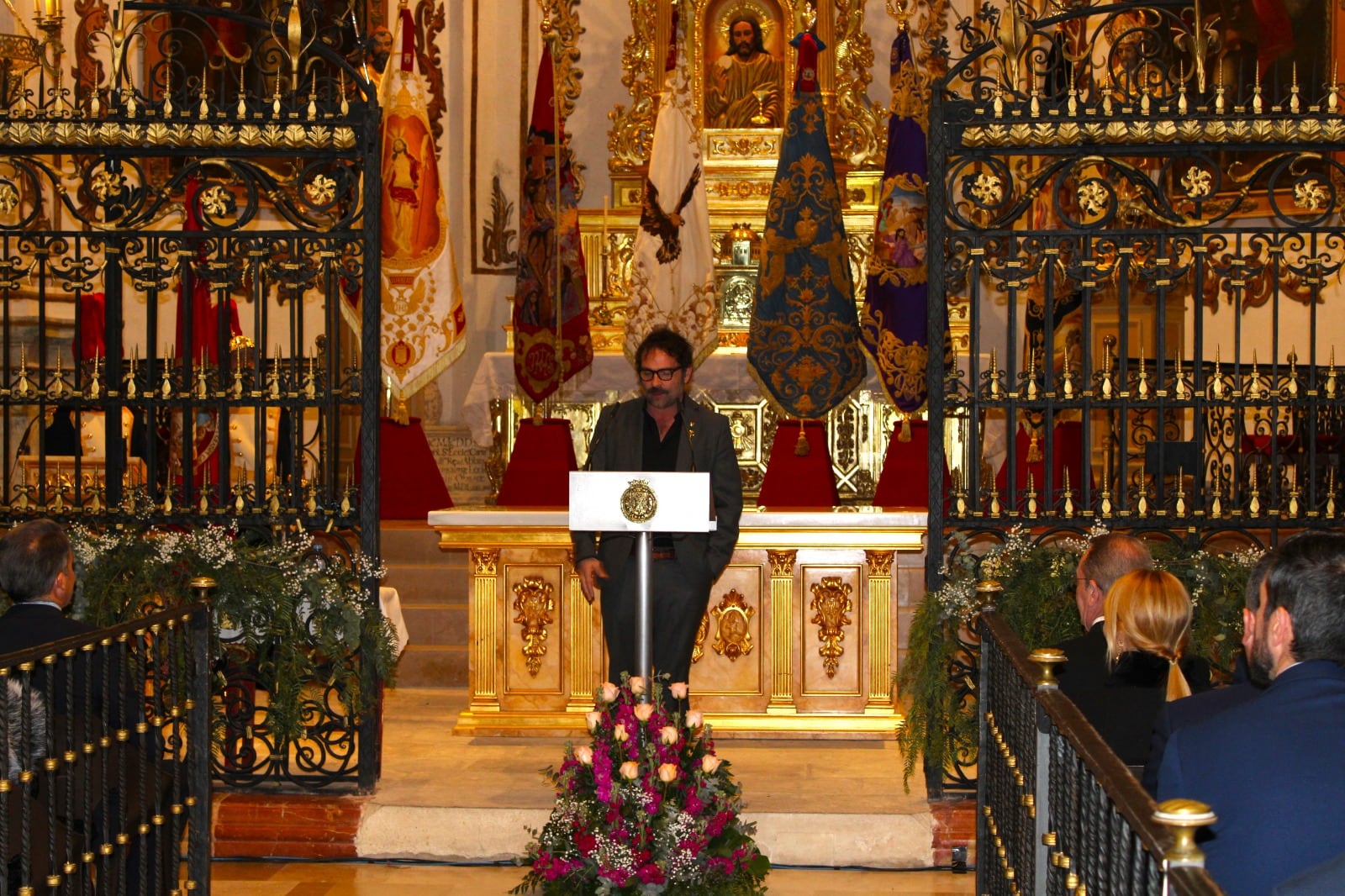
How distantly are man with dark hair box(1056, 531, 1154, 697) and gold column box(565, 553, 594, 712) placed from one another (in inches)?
117

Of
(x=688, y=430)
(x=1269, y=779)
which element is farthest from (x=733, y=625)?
(x=1269, y=779)

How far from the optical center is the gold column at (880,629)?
664 cm

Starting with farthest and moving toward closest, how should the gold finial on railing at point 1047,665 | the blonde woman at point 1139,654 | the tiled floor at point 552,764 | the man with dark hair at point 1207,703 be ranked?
the tiled floor at point 552,764
the blonde woman at point 1139,654
the gold finial on railing at point 1047,665
the man with dark hair at point 1207,703

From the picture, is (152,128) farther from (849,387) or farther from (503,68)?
(503,68)

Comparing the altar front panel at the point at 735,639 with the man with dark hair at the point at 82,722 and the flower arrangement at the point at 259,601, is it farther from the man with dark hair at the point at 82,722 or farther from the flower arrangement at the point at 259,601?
the man with dark hair at the point at 82,722

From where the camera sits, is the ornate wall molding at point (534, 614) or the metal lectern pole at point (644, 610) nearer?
the metal lectern pole at point (644, 610)

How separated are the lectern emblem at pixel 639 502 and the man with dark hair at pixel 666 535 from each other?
2.25 ft

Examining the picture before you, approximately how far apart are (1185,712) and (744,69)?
1001 centimetres

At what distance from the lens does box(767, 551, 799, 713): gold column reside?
21.9 feet

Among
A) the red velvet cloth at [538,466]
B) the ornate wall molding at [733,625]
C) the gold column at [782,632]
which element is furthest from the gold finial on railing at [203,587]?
the red velvet cloth at [538,466]

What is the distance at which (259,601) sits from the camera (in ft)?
17.3

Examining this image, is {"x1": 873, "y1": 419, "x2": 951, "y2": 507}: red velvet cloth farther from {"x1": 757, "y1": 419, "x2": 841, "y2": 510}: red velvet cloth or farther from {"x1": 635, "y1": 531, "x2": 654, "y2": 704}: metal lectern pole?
{"x1": 635, "y1": 531, "x2": 654, "y2": 704}: metal lectern pole

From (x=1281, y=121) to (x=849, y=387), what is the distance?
112 inches

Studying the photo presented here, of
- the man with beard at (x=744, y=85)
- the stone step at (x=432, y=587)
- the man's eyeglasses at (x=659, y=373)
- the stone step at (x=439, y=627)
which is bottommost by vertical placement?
the stone step at (x=439, y=627)
